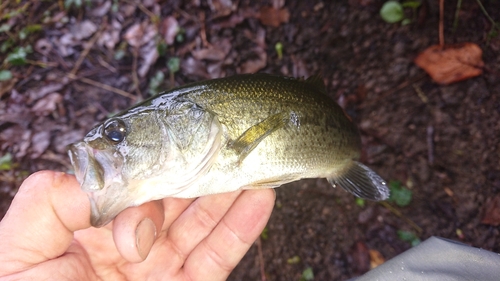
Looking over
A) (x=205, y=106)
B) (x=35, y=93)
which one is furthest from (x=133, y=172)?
(x=35, y=93)

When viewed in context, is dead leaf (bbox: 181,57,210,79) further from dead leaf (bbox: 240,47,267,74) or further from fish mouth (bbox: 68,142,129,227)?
fish mouth (bbox: 68,142,129,227)

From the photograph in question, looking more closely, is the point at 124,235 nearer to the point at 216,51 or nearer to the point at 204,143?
the point at 204,143

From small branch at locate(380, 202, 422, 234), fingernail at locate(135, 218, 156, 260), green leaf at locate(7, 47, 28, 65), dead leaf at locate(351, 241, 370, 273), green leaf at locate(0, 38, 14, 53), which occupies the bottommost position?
dead leaf at locate(351, 241, 370, 273)

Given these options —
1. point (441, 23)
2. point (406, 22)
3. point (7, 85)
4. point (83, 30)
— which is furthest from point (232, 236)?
point (7, 85)

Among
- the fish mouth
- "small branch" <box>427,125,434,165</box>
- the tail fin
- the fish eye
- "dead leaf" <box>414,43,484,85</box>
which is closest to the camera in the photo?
the fish mouth

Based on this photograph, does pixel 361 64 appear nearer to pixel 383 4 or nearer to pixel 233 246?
pixel 383 4

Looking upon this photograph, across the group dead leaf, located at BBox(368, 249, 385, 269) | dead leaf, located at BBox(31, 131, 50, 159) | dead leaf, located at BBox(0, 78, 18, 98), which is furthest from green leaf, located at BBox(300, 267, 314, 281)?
dead leaf, located at BBox(0, 78, 18, 98)

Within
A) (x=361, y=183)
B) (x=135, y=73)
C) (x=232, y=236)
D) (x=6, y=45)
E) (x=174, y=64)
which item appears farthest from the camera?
(x=6, y=45)
